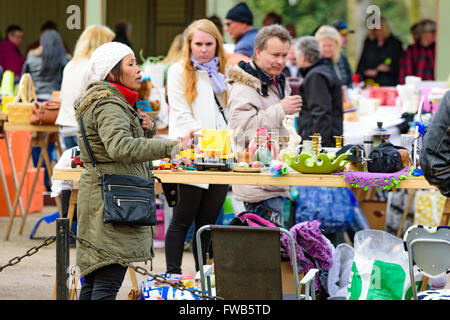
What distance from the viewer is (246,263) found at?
13.1ft

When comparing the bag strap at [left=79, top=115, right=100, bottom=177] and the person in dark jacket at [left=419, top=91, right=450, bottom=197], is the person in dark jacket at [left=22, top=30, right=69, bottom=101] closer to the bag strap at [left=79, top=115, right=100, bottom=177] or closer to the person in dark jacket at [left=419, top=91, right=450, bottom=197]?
the bag strap at [left=79, top=115, right=100, bottom=177]

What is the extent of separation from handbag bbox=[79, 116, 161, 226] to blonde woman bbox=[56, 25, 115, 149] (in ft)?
11.1

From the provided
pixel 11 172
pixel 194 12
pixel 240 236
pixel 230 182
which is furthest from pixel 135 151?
pixel 194 12

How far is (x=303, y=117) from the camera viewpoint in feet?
22.1

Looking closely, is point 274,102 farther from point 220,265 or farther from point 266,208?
point 220,265

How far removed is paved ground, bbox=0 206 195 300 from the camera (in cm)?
595

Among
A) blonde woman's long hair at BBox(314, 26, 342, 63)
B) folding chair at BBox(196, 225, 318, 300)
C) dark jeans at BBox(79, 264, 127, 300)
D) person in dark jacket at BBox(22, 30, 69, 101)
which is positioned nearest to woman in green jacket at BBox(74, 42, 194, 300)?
dark jeans at BBox(79, 264, 127, 300)

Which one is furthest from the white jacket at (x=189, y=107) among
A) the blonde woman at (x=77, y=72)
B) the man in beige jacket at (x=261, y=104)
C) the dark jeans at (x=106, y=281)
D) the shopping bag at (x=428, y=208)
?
the shopping bag at (x=428, y=208)

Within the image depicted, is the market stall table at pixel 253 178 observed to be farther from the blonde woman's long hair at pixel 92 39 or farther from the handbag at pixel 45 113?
the blonde woman's long hair at pixel 92 39

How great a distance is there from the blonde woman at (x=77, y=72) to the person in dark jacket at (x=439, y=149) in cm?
435

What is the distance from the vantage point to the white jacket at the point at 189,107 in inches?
220

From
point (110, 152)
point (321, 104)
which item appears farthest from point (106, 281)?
point (321, 104)

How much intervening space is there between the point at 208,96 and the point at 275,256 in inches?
76.7
